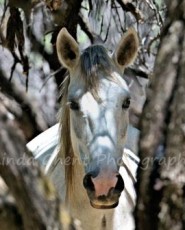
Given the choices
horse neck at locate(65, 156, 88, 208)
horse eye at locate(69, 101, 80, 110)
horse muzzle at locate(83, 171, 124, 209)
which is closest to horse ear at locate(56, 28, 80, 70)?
horse eye at locate(69, 101, 80, 110)

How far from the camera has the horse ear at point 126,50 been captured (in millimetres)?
2438

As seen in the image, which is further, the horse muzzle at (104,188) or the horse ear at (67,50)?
the horse ear at (67,50)

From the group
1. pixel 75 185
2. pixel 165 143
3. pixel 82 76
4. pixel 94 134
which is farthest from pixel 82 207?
pixel 165 143

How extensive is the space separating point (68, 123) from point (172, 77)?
1591mm

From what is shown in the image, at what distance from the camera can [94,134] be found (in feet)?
6.88

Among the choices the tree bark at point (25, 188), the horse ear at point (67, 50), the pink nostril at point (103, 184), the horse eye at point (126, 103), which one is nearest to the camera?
the tree bark at point (25, 188)

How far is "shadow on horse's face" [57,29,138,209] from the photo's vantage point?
2.00 metres

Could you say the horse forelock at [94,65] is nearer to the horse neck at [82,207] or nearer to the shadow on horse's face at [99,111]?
the shadow on horse's face at [99,111]

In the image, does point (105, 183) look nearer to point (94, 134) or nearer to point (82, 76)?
point (94, 134)

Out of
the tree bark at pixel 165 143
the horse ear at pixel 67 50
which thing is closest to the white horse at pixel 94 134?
the horse ear at pixel 67 50

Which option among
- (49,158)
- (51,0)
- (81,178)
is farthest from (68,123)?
(51,0)

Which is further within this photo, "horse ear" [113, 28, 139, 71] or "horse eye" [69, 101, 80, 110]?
"horse ear" [113, 28, 139, 71]

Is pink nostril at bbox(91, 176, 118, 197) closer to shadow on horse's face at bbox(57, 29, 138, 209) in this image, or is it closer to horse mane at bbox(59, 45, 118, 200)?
shadow on horse's face at bbox(57, 29, 138, 209)

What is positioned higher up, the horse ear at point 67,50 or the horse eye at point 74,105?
the horse ear at point 67,50
